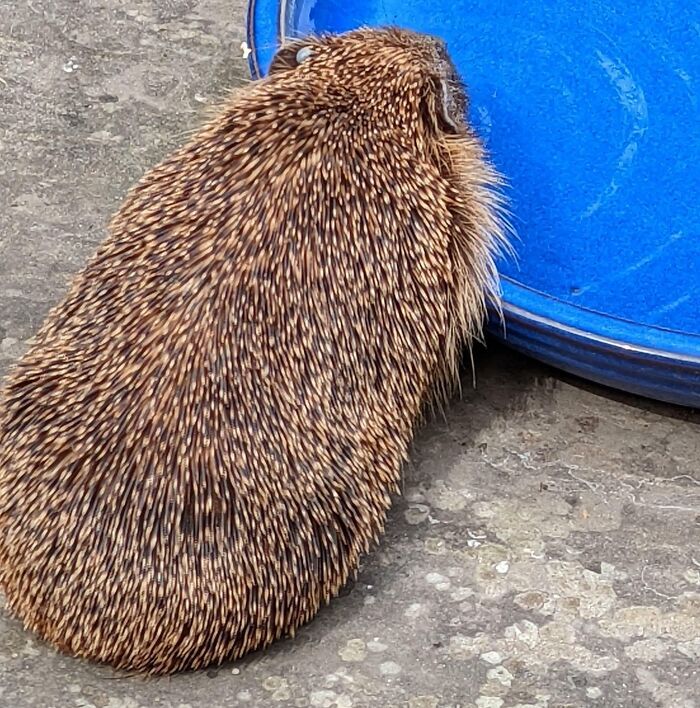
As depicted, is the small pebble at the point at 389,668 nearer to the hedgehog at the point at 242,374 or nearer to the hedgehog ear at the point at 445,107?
the hedgehog at the point at 242,374

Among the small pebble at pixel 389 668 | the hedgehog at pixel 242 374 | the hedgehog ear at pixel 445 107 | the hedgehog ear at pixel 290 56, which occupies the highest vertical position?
the hedgehog ear at pixel 290 56

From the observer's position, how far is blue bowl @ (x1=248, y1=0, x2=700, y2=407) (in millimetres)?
3496

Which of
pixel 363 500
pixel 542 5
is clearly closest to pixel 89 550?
pixel 363 500

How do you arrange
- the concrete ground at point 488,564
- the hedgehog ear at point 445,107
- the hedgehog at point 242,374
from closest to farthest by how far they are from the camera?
1. the hedgehog at point 242,374
2. the concrete ground at point 488,564
3. the hedgehog ear at point 445,107

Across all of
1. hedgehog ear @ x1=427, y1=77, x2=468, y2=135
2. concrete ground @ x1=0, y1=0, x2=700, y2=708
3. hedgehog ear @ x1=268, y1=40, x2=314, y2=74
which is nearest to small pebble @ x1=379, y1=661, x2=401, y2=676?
concrete ground @ x1=0, y1=0, x2=700, y2=708

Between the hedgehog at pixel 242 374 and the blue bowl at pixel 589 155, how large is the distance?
474 millimetres

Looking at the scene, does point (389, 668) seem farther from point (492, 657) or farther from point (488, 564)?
point (488, 564)

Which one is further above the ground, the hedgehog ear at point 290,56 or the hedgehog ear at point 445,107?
the hedgehog ear at point 290,56

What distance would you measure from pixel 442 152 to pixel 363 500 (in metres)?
1.07

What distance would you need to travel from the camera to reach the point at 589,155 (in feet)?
14.1

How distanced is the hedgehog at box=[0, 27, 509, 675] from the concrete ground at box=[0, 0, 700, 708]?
0.49 feet

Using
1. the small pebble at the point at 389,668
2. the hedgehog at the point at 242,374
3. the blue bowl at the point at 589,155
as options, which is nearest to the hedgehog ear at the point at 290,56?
the hedgehog at the point at 242,374

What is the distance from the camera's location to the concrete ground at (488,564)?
3.10 m

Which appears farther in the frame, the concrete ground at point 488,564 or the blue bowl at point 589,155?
the blue bowl at point 589,155
